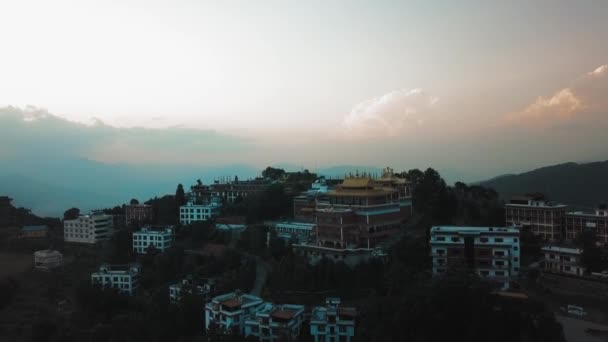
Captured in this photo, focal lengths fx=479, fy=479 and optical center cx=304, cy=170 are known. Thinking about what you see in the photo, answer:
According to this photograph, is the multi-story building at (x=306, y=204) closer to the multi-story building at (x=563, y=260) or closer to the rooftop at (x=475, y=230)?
the rooftop at (x=475, y=230)

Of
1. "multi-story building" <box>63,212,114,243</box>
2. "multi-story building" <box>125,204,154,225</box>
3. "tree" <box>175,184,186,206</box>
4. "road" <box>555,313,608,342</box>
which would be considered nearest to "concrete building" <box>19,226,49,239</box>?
"multi-story building" <box>63,212,114,243</box>

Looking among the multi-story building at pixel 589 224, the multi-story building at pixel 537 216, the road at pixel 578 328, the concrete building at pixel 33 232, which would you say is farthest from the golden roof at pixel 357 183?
the concrete building at pixel 33 232

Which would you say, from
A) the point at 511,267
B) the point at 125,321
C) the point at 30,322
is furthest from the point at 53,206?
the point at 511,267

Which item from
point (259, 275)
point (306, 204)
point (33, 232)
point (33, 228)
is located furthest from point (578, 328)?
point (33, 228)

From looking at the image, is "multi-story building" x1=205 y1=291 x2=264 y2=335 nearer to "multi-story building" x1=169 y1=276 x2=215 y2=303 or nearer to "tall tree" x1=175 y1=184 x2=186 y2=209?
"multi-story building" x1=169 y1=276 x2=215 y2=303

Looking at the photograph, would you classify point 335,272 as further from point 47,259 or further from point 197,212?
point 47,259
